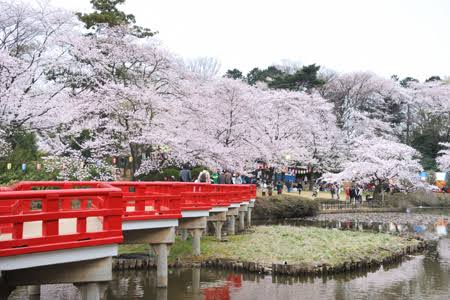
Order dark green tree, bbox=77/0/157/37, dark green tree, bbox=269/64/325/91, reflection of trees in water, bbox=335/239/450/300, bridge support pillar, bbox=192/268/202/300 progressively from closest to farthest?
bridge support pillar, bbox=192/268/202/300 → reflection of trees in water, bbox=335/239/450/300 → dark green tree, bbox=77/0/157/37 → dark green tree, bbox=269/64/325/91

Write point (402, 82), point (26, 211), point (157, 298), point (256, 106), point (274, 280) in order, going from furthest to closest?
point (402, 82)
point (256, 106)
point (274, 280)
point (157, 298)
point (26, 211)

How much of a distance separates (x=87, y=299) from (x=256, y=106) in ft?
113

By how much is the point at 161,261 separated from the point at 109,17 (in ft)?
78.1

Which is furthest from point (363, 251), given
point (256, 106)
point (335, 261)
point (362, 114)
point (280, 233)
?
point (362, 114)

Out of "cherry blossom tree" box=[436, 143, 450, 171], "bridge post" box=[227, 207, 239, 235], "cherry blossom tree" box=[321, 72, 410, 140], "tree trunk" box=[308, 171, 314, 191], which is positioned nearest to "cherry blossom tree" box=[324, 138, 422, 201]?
"tree trunk" box=[308, 171, 314, 191]

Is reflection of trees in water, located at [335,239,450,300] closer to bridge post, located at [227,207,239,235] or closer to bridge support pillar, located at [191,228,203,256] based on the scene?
bridge support pillar, located at [191,228,203,256]

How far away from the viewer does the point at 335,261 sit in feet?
56.7

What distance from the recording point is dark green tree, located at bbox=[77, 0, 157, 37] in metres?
32.8

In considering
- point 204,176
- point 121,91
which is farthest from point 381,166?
point 204,176

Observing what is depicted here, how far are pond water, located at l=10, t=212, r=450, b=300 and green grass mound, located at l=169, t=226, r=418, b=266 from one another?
3.47 ft

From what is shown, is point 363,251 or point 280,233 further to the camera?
point 280,233

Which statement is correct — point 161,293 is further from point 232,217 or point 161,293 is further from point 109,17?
point 109,17

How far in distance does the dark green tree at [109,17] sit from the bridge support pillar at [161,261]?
2166cm

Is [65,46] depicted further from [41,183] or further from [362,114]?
[362,114]
